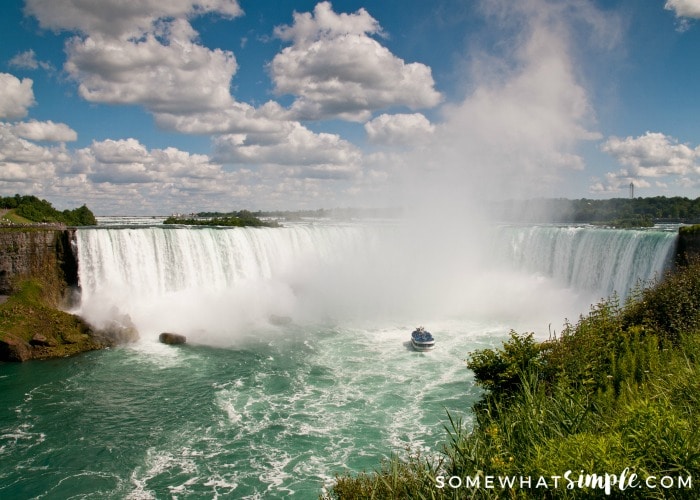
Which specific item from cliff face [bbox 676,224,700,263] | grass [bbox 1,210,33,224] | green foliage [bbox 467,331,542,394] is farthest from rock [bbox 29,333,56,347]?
cliff face [bbox 676,224,700,263]

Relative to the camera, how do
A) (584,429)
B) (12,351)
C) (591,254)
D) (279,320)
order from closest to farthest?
1. (584,429)
2. (12,351)
3. (279,320)
4. (591,254)

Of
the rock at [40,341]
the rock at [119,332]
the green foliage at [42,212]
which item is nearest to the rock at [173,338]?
the rock at [119,332]

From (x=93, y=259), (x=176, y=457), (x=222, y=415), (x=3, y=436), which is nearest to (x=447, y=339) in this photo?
(x=222, y=415)

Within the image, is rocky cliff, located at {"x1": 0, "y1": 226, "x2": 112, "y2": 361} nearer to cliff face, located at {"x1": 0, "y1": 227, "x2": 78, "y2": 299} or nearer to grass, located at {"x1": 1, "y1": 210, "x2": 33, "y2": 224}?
cliff face, located at {"x1": 0, "y1": 227, "x2": 78, "y2": 299}

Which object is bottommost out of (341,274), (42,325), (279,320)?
(279,320)

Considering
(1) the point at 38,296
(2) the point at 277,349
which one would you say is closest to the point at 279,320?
(2) the point at 277,349

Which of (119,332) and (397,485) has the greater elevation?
(397,485)

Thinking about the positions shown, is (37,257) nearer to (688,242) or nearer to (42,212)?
(42,212)
